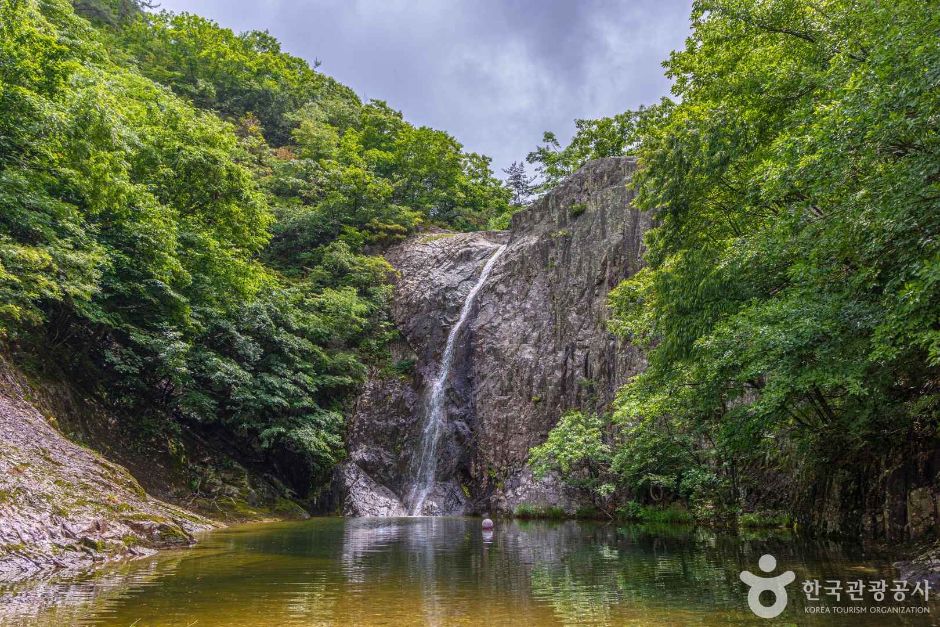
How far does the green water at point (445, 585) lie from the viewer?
16.3 feet

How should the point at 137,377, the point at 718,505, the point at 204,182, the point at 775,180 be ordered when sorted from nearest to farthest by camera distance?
the point at 775,180
the point at 718,505
the point at 137,377
the point at 204,182

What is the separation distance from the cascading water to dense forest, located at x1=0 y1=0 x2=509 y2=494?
3604 mm

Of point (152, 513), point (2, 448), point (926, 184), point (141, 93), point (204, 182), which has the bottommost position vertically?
point (152, 513)

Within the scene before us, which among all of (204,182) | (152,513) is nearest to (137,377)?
(204,182)

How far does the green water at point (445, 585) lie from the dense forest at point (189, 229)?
7.06m

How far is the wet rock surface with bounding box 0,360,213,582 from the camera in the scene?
754cm

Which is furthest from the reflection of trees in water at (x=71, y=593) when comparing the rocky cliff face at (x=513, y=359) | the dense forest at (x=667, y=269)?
the rocky cliff face at (x=513, y=359)

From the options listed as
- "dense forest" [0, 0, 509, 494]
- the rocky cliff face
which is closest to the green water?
"dense forest" [0, 0, 509, 494]

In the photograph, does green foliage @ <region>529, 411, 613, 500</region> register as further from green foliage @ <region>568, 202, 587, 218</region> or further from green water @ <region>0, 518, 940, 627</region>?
green foliage @ <region>568, 202, 587, 218</region>

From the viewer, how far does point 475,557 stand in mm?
9477

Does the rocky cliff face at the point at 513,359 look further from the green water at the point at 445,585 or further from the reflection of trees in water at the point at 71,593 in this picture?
the reflection of trees in water at the point at 71,593

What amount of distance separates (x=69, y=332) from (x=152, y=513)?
9167 mm

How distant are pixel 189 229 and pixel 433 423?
1323 cm

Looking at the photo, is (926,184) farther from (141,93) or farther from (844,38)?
(141,93)
